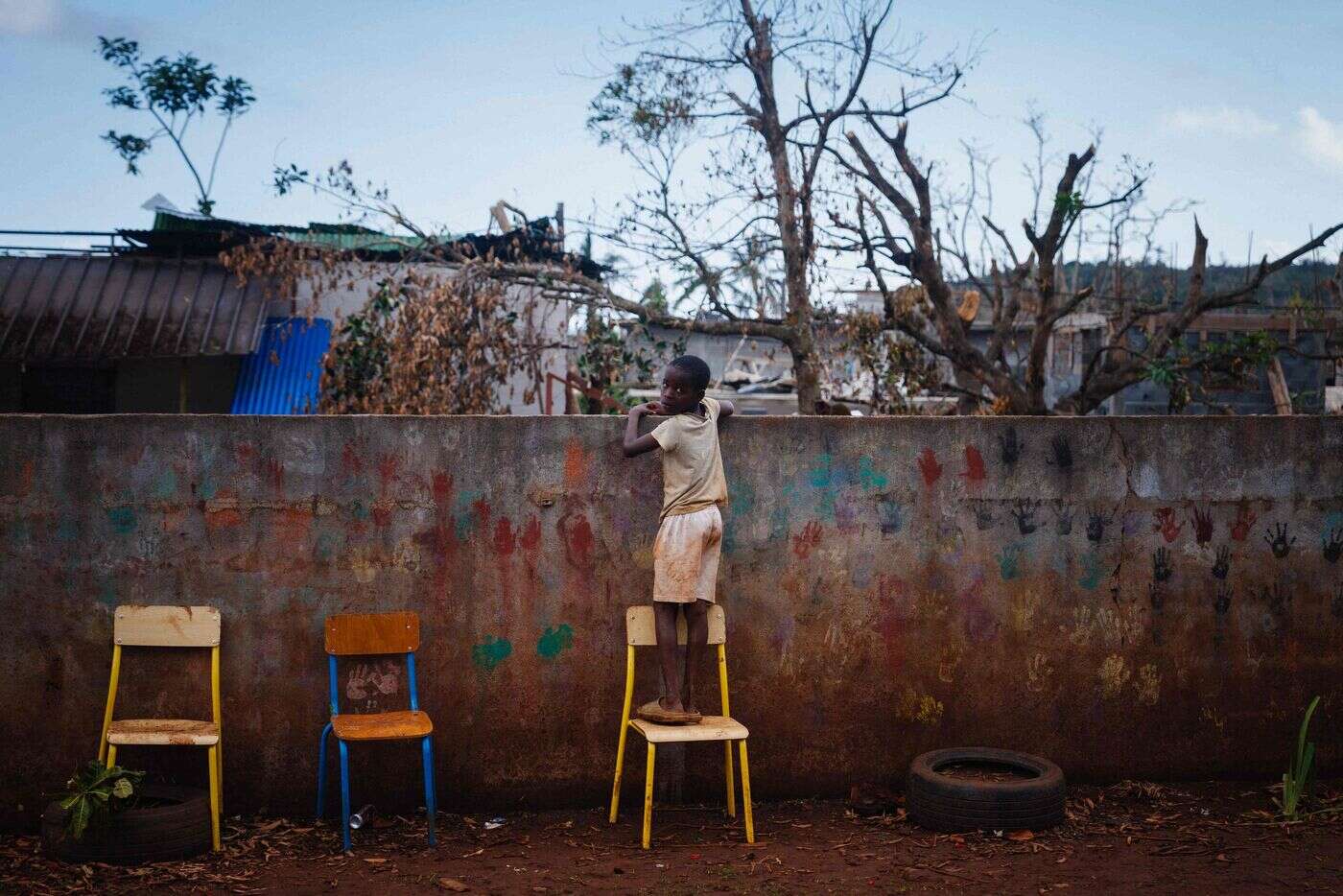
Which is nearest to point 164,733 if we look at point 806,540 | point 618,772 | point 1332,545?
point 618,772

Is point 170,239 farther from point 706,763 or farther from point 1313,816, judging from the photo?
point 1313,816

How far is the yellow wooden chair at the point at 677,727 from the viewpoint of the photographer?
4.49m

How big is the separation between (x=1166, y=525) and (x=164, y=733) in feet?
15.2

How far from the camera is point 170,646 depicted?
474 cm

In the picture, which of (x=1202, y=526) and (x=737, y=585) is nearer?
(x=737, y=585)

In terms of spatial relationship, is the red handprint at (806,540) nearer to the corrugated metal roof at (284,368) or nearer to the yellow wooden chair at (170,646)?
the yellow wooden chair at (170,646)

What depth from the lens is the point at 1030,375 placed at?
10.7m

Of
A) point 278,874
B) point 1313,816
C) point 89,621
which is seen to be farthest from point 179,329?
point 1313,816

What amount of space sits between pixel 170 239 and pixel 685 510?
11105 millimetres

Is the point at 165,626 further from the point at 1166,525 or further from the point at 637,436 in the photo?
the point at 1166,525

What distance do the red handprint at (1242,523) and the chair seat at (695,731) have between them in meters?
2.77

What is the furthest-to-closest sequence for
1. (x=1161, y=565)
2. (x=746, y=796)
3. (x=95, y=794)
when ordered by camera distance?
1. (x=1161, y=565)
2. (x=746, y=796)
3. (x=95, y=794)

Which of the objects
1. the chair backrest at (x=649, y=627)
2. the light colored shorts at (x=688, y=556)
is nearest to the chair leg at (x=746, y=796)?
the chair backrest at (x=649, y=627)

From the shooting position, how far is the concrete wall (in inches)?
187
